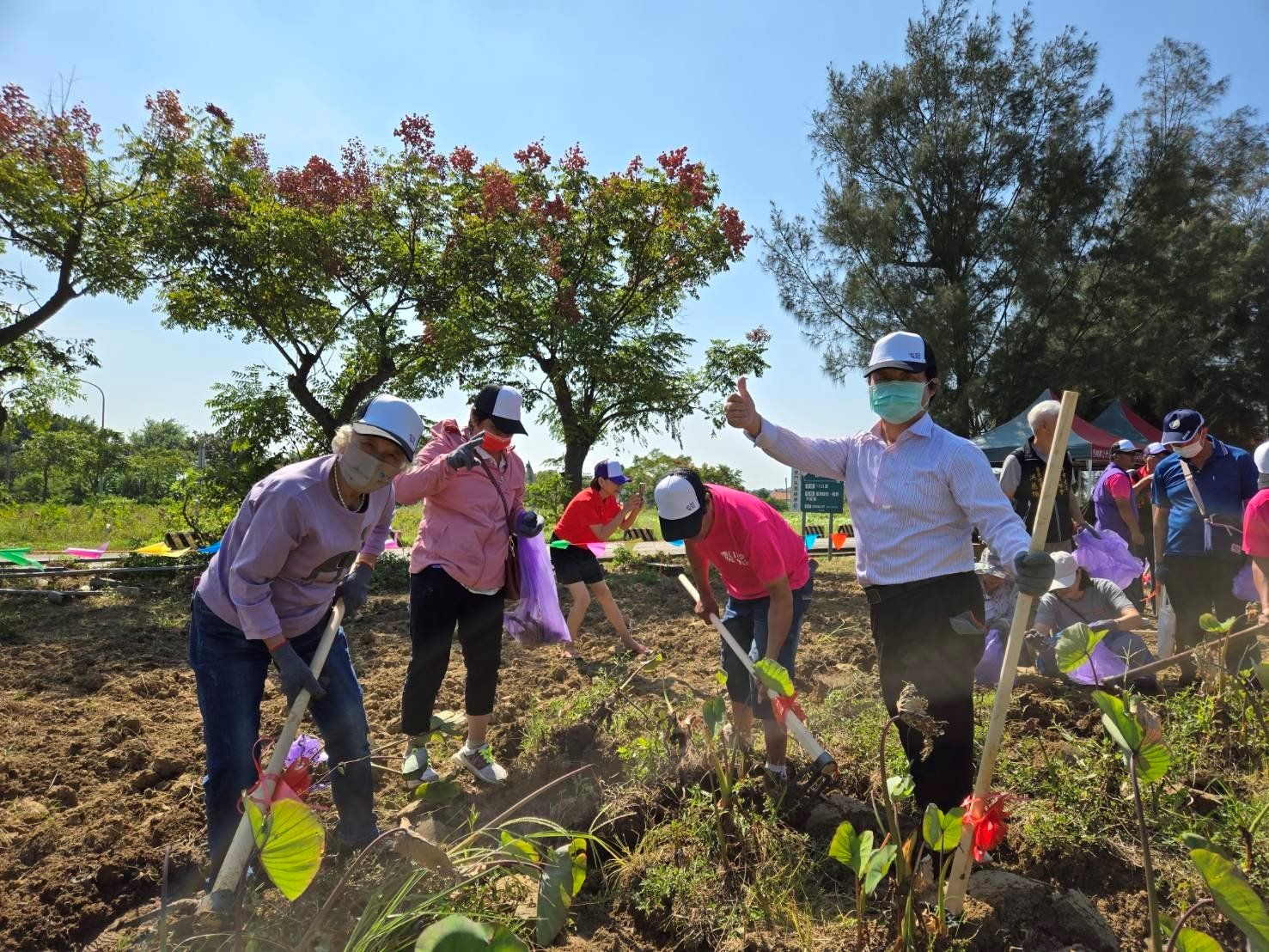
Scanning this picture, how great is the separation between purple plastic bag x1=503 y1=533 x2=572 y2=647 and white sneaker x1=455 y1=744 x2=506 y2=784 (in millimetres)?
566

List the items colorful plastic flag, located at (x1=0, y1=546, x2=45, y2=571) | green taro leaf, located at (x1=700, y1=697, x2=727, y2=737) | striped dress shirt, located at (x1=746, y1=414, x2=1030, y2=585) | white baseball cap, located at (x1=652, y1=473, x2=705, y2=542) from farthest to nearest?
colorful plastic flag, located at (x1=0, y1=546, x2=45, y2=571) → white baseball cap, located at (x1=652, y1=473, x2=705, y2=542) → green taro leaf, located at (x1=700, y1=697, x2=727, y2=737) → striped dress shirt, located at (x1=746, y1=414, x2=1030, y2=585)

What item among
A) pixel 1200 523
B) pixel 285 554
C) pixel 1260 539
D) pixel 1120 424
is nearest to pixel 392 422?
pixel 285 554

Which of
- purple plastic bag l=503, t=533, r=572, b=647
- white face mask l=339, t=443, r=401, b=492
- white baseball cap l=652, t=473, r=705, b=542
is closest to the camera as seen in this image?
white face mask l=339, t=443, r=401, b=492

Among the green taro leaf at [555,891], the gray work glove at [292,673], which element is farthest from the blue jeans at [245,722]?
the green taro leaf at [555,891]

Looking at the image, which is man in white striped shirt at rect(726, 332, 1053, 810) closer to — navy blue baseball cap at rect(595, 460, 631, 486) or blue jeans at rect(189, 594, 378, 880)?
blue jeans at rect(189, 594, 378, 880)

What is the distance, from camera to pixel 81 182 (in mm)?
8930

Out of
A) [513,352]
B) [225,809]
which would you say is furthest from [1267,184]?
[225,809]

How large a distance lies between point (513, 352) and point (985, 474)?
9882 millimetres

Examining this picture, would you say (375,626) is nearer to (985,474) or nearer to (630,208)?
(985,474)

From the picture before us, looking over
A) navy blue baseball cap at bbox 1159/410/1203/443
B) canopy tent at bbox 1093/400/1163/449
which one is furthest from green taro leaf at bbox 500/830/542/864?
canopy tent at bbox 1093/400/1163/449

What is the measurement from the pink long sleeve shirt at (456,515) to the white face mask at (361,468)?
70 centimetres

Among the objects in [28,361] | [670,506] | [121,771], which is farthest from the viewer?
[28,361]

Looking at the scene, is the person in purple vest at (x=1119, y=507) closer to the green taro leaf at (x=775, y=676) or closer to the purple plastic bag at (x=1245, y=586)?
the purple plastic bag at (x=1245, y=586)

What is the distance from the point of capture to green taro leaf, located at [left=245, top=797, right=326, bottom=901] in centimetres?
133
